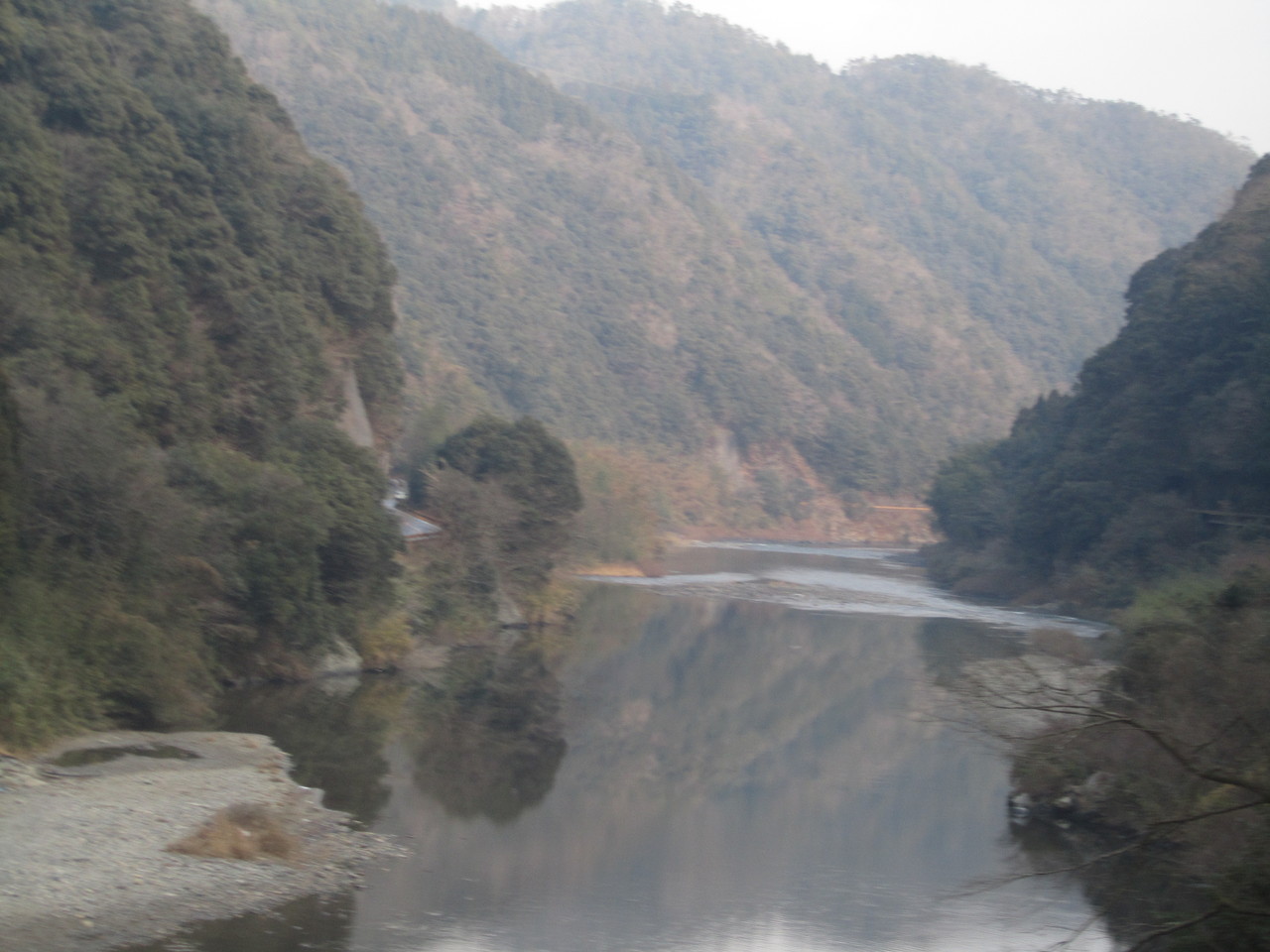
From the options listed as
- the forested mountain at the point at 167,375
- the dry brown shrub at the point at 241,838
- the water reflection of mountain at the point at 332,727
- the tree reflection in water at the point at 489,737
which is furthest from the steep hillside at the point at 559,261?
the dry brown shrub at the point at 241,838

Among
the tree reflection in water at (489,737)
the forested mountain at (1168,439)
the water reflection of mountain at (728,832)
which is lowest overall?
the water reflection of mountain at (728,832)

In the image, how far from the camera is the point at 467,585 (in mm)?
41281

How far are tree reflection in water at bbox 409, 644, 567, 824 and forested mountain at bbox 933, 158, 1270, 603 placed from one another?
900 inches

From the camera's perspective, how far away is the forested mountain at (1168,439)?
4516 cm

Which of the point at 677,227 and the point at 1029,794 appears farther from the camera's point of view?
the point at 677,227

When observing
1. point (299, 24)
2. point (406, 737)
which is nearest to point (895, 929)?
point (406, 737)

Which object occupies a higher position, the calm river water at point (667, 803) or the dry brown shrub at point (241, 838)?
the dry brown shrub at point (241, 838)

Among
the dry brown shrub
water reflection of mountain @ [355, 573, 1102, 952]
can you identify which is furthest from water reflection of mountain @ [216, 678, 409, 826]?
the dry brown shrub

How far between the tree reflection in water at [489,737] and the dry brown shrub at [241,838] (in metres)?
4.76

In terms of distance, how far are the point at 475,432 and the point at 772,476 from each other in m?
66.2

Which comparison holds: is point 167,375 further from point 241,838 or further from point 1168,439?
point 1168,439

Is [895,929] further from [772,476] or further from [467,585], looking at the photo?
[772,476]

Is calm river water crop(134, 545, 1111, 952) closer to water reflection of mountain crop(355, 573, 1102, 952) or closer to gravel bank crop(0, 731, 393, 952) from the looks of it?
water reflection of mountain crop(355, 573, 1102, 952)

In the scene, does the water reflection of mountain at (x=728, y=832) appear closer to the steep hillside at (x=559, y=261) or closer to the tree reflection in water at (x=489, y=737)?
the tree reflection in water at (x=489, y=737)
